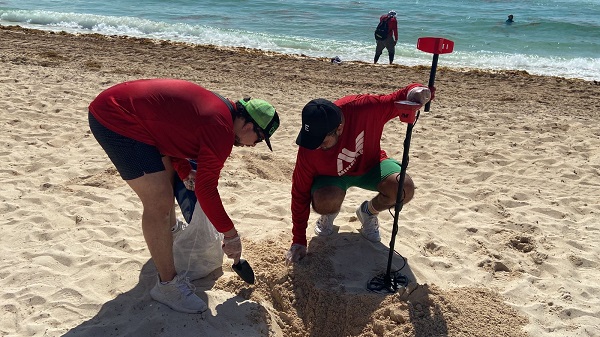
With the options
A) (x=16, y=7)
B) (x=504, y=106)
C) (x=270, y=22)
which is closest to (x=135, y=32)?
(x=270, y=22)

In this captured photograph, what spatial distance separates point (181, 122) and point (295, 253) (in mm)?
1298

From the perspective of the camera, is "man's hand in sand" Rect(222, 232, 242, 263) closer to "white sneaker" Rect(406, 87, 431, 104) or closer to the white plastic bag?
the white plastic bag

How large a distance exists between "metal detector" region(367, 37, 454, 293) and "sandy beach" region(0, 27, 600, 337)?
4.0 inches

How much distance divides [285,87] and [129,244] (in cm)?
523

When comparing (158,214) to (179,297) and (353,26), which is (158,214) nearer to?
(179,297)

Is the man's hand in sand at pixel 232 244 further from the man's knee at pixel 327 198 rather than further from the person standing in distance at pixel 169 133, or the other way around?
the man's knee at pixel 327 198

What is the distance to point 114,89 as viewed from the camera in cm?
280

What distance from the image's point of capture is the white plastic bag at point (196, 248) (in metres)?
3.30

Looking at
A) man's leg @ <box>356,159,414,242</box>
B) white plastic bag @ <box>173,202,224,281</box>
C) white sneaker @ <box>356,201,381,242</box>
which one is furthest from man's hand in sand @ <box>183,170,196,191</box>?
white sneaker @ <box>356,201,381,242</box>

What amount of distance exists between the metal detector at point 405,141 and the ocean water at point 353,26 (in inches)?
426

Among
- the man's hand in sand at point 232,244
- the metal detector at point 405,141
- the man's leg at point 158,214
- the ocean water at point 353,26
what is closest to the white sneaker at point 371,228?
the metal detector at point 405,141

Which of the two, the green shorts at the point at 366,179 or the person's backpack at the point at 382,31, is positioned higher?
the person's backpack at the point at 382,31

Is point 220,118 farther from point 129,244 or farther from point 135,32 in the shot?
point 135,32

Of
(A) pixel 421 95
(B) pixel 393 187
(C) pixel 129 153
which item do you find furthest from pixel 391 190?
(C) pixel 129 153
